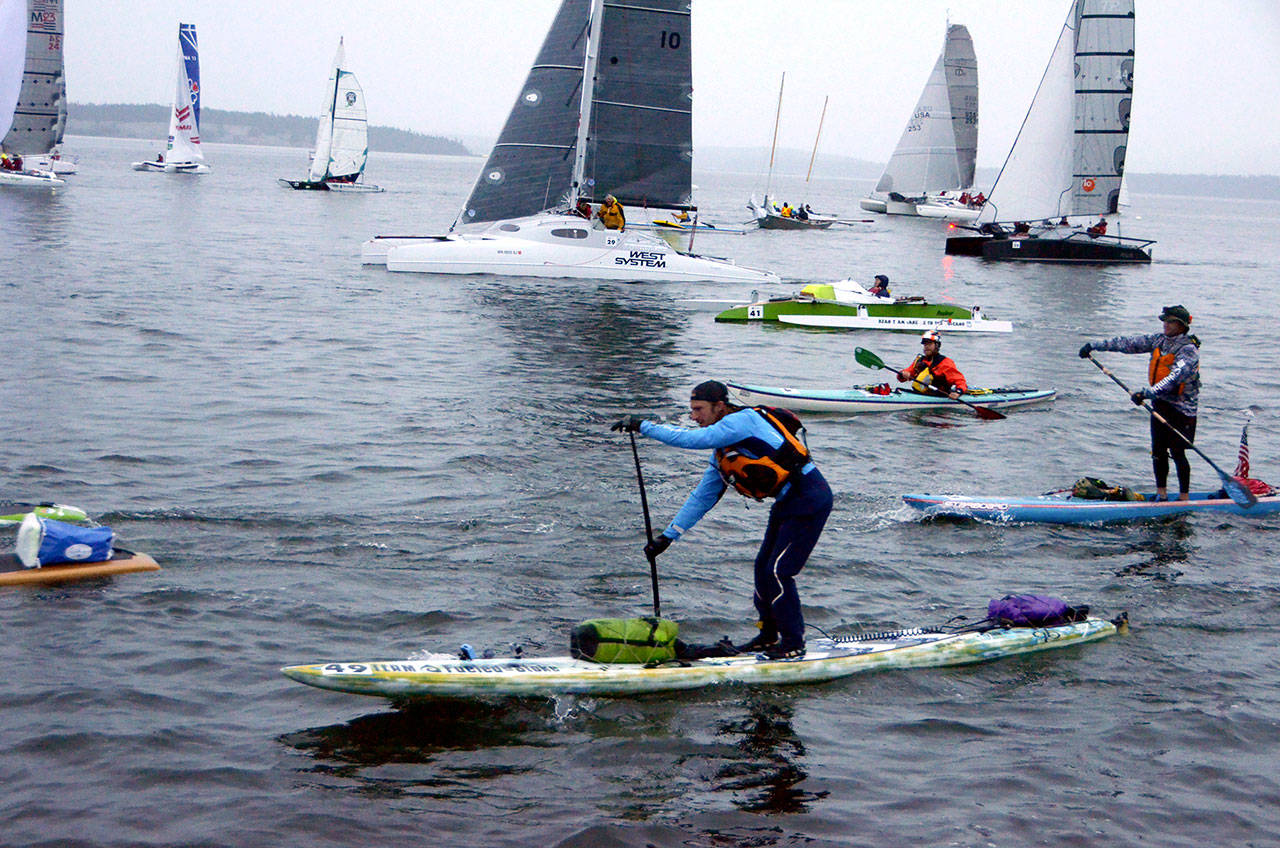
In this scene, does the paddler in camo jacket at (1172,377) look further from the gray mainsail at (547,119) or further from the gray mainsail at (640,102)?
the gray mainsail at (640,102)

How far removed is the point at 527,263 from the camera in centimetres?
3139

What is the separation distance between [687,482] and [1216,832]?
780 centimetres

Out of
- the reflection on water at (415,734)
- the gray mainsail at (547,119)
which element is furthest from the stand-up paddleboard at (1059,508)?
the gray mainsail at (547,119)

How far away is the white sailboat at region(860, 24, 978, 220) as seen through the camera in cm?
6850

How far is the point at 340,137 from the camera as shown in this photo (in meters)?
78.9

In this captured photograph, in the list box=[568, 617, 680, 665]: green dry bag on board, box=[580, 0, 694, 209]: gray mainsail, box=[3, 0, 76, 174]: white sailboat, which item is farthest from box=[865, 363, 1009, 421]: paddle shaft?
box=[3, 0, 76, 174]: white sailboat

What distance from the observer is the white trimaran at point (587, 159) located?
30.0 m

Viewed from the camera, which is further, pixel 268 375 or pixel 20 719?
pixel 268 375

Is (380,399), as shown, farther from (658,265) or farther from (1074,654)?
(658,265)

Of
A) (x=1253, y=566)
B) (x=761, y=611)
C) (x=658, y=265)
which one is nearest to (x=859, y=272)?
(x=658, y=265)

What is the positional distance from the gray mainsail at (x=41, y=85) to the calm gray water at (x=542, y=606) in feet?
151

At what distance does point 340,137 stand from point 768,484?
254 ft

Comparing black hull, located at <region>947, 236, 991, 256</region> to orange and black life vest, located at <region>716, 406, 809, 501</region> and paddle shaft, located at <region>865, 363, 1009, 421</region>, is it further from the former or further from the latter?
orange and black life vest, located at <region>716, 406, 809, 501</region>

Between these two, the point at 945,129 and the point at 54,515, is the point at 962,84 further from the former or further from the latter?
the point at 54,515
